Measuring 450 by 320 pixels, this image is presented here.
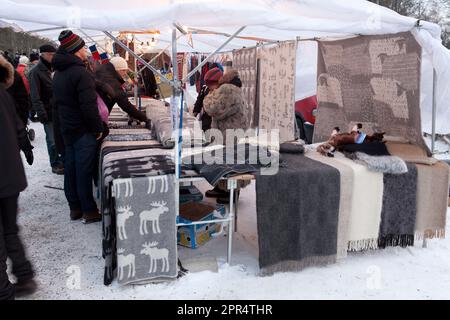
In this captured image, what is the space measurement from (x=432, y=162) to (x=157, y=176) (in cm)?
219

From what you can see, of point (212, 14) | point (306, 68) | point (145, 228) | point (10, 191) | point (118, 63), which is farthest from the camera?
point (306, 68)

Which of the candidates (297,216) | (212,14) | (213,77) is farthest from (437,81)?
(213,77)

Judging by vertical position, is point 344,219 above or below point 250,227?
above

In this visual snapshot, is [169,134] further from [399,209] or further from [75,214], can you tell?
[399,209]

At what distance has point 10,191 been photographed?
2.34 metres

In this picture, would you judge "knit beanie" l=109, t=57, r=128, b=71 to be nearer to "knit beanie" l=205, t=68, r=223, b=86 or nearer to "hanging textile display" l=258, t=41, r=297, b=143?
"knit beanie" l=205, t=68, r=223, b=86

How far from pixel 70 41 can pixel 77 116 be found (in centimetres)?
62

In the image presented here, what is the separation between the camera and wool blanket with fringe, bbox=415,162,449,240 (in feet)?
10.2

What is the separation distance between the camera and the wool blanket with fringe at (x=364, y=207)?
9.84ft

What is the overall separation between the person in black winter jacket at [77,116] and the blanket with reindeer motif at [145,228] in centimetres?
107

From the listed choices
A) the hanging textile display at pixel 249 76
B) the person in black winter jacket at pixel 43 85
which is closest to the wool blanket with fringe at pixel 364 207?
the hanging textile display at pixel 249 76

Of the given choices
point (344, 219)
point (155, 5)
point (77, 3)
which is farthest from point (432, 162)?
point (77, 3)
